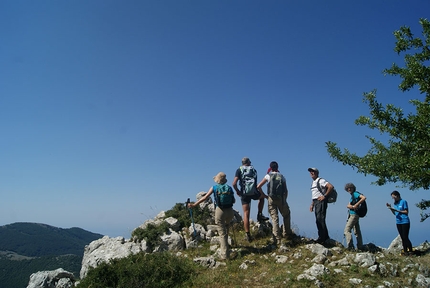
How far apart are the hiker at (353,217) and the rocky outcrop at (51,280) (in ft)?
32.8

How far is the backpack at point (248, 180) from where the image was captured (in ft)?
35.7

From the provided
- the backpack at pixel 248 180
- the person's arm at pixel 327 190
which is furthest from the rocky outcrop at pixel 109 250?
the person's arm at pixel 327 190

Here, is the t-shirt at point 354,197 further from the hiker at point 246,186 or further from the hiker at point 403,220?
the hiker at point 246,186

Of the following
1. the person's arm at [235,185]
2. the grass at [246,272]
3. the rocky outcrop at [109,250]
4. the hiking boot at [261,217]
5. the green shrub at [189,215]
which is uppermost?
the person's arm at [235,185]

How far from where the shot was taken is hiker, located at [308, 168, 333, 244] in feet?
34.4

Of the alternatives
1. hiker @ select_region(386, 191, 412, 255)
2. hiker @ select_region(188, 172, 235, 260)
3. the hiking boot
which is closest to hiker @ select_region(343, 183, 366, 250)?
hiker @ select_region(386, 191, 412, 255)

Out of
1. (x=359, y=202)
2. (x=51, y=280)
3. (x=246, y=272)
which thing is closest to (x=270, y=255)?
(x=246, y=272)

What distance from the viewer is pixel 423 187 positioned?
11523mm

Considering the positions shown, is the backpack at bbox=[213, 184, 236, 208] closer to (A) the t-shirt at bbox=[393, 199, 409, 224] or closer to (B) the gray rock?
(B) the gray rock

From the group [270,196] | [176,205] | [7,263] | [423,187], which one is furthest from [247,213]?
[7,263]

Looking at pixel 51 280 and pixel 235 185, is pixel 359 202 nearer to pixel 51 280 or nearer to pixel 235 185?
pixel 235 185

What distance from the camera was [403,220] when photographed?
10.5 meters

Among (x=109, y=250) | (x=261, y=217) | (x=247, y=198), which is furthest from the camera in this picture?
(x=261, y=217)

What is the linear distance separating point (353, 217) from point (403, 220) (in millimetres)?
1811
